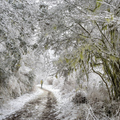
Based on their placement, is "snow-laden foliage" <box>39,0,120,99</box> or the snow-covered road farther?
the snow-covered road

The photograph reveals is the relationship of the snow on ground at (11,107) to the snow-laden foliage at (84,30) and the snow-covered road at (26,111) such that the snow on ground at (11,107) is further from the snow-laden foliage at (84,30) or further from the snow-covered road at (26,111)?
the snow-laden foliage at (84,30)

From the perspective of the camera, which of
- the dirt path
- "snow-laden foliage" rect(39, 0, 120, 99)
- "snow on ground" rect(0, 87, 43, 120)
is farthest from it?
"snow on ground" rect(0, 87, 43, 120)

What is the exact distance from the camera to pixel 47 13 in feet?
10.8

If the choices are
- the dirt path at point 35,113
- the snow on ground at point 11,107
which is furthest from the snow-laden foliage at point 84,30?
the snow on ground at point 11,107

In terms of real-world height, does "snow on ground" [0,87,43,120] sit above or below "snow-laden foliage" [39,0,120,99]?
below

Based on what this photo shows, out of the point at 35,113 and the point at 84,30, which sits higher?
the point at 84,30

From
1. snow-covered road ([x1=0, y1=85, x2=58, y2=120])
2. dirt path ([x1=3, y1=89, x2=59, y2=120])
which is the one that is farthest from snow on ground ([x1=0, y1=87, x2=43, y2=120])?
dirt path ([x1=3, y1=89, x2=59, y2=120])

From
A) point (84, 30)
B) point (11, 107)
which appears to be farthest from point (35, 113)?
point (84, 30)

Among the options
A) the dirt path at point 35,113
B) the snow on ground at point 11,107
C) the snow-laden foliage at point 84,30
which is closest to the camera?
the snow-laden foliage at point 84,30

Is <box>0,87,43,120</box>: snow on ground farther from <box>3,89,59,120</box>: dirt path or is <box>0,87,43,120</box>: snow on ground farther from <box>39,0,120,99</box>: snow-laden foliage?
<box>39,0,120,99</box>: snow-laden foliage

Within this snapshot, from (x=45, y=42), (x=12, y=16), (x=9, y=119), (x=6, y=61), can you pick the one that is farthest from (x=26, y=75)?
(x=12, y=16)

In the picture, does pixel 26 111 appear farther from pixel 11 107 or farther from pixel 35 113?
pixel 11 107

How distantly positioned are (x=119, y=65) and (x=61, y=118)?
2.89 metres

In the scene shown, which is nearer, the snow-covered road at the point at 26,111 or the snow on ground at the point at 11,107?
the snow-covered road at the point at 26,111
